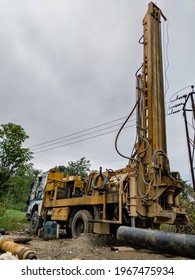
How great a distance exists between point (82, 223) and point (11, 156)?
22.7ft

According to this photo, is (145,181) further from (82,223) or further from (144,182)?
(82,223)

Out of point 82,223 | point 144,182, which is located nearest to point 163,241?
point 144,182

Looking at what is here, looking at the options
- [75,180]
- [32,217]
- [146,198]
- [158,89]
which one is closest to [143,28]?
[158,89]

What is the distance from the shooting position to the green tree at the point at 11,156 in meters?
13.8

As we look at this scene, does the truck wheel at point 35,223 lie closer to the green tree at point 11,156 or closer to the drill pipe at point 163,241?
the green tree at point 11,156

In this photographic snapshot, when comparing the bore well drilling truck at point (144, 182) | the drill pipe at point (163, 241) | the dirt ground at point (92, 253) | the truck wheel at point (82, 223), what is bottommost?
the dirt ground at point (92, 253)

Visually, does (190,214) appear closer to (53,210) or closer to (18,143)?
(53,210)

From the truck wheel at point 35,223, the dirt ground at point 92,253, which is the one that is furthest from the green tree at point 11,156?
the dirt ground at point 92,253

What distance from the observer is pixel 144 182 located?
288 inches

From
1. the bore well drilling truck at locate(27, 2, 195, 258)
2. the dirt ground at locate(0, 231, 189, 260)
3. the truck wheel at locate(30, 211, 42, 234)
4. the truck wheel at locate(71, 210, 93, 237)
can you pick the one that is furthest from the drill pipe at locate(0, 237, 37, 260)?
the truck wheel at locate(30, 211, 42, 234)

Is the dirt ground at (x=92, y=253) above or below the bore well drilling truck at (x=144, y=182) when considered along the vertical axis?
below

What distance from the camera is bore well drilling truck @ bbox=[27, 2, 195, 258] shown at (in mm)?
7066

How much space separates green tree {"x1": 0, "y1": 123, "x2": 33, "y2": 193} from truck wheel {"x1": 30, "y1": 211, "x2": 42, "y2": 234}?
7.72 feet
